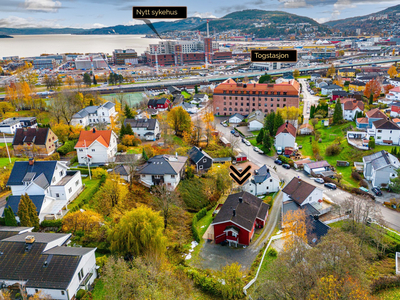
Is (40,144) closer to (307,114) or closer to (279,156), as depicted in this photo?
(279,156)

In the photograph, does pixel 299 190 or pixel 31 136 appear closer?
pixel 299 190


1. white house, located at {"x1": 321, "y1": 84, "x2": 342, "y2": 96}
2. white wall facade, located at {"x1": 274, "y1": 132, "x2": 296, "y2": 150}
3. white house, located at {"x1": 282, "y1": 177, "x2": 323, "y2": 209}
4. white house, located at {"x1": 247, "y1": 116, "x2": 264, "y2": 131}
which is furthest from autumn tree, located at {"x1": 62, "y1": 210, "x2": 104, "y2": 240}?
white house, located at {"x1": 321, "y1": 84, "x2": 342, "y2": 96}

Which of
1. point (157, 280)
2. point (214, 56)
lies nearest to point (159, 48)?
point (214, 56)

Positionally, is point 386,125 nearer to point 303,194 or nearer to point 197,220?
point 303,194

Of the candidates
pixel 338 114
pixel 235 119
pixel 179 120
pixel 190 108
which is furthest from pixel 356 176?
pixel 190 108

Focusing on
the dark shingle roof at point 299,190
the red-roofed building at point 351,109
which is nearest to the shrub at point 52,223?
the dark shingle roof at point 299,190

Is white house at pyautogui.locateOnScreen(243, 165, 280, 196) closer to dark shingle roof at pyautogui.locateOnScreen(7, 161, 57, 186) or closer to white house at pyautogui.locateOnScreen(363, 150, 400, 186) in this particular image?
white house at pyautogui.locateOnScreen(363, 150, 400, 186)
